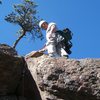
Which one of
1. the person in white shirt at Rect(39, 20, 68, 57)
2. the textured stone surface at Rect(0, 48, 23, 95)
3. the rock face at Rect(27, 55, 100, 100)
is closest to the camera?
the rock face at Rect(27, 55, 100, 100)

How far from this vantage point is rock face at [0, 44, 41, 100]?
1087cm

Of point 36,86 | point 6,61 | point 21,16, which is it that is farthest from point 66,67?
point 21,16

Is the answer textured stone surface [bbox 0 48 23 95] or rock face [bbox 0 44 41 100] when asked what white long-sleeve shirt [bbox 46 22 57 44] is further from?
textured stone surface [bbox 0 48 23 95]

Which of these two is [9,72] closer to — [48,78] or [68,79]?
[48,78]

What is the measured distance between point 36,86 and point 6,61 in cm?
125

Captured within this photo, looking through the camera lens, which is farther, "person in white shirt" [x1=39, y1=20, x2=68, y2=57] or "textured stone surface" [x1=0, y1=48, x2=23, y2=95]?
"person in white shirt" [x1=39, y1=20, x2=68, y2=57]

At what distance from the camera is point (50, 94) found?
33.6 ft

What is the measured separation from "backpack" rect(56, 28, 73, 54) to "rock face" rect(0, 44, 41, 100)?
5.65 ft

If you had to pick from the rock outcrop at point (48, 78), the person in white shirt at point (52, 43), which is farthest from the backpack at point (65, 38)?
the rock outcrop at point (48, 78)

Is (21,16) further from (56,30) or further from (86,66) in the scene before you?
(86,66)

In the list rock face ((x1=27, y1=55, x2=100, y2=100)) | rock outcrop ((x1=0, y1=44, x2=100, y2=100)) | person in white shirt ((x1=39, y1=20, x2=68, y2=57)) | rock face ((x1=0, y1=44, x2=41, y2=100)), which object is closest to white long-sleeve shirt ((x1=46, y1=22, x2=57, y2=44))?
person in white shirt ((x1=39, y1=20, x2=68, y2=57))

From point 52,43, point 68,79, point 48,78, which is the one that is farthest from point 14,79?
point 68,79

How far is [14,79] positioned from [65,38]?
248 centimetres

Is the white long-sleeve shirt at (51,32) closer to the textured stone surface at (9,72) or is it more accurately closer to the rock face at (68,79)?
the textured stone surface at (9,72)
